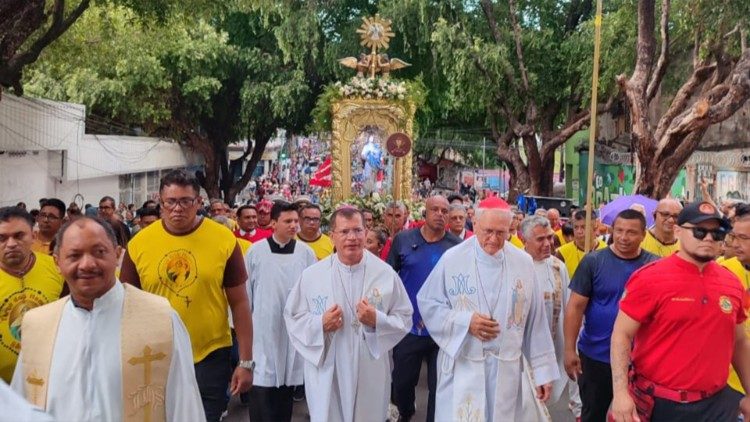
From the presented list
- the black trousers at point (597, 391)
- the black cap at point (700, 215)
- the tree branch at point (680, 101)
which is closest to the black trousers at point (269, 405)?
the black trousers at point (597, 391)

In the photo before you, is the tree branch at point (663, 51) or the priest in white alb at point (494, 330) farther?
the tree branch at point (663, 51)

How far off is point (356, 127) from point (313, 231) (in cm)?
1363

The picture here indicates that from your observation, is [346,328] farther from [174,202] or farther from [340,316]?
[174,202]

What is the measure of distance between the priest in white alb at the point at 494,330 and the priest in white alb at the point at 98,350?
252 cm

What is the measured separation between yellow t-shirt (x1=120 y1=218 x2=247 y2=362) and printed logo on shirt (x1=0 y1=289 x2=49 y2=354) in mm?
625

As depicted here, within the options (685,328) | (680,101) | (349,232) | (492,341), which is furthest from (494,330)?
(680,101)

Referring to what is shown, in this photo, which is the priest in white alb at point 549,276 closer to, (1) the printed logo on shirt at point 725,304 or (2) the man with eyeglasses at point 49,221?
(1) the printed logo on shirt at point 725,304

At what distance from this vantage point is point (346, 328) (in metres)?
5.53

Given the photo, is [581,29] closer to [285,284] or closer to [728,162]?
[728,162]

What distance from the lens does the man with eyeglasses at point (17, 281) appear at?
164 inches

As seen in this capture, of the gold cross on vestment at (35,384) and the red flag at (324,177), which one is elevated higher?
the red flag at (324,177)

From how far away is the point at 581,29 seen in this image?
2453 cm

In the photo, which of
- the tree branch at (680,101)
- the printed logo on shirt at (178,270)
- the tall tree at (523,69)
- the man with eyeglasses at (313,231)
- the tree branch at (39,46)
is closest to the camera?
the printed logo on shirt at (178,270)

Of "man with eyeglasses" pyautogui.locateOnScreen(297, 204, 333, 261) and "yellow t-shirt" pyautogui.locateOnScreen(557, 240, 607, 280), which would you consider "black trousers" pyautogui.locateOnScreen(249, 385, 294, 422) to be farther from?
"yellow t-shirt" pyautogui.locateOnScreen(557, 240, 607, 280)
